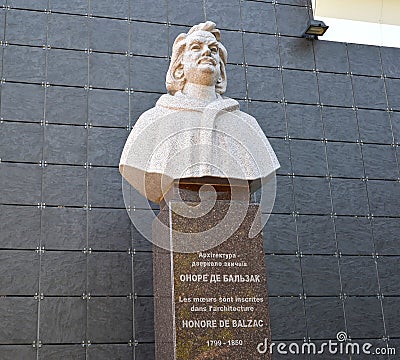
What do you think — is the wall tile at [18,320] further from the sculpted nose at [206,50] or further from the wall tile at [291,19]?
the wall tile at [291,19]

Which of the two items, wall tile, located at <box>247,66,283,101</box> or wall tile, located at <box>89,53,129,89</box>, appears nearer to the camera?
wall tile, located at <box>89,53,129,89</box>

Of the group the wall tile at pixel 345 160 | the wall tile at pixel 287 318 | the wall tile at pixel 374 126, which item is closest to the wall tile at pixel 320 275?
the wall tile at pixel 287 318

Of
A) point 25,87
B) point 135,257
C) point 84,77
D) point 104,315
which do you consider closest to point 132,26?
point 84,77

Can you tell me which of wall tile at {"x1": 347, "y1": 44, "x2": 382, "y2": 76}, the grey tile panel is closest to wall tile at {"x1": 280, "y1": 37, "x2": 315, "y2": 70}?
wall tile at {"x1": 347, "y1": 44, "x2": 382, "y2": 76}

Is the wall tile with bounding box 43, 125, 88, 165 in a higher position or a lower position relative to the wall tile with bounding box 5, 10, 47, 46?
lower

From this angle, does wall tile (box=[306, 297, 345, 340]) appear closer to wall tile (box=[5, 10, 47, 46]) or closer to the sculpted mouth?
the sculpted mouth

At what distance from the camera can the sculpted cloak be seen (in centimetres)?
500

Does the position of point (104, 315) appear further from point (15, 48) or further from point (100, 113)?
point (15, 48)

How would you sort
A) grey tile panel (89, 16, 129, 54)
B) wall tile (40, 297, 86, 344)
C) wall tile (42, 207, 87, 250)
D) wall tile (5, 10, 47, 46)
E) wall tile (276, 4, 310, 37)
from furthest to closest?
wall tile (276, 4, 310, 37)
grey tile panel (89, 16, 129, 54)
wall tile (5, 10, 47, 46)
wall tile (42, 207, 87, 250)
wall tile (40, 297, 86, 344)

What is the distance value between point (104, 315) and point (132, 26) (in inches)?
125

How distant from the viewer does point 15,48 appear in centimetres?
713

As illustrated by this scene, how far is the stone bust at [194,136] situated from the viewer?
5.02 meters

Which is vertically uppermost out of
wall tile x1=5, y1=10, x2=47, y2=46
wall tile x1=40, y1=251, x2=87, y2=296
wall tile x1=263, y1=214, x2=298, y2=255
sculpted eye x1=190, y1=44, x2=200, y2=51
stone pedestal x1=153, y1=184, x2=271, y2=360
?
wall tile x1=5, y1=10, x2=47, y2=46

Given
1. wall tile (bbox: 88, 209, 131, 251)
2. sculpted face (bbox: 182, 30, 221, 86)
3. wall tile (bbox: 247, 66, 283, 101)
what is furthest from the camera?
wall tile (bbox: 247, 66, 283, 101)
